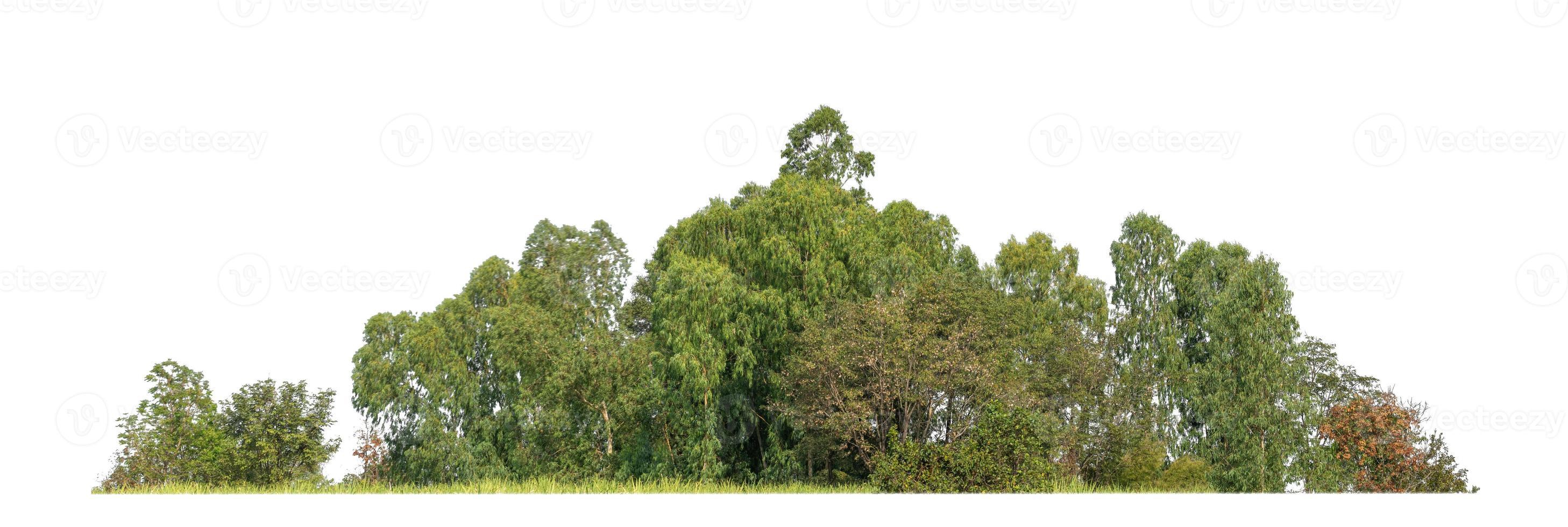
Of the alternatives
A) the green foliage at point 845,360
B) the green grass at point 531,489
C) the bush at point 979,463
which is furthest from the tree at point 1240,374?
the green grass at point 531,489

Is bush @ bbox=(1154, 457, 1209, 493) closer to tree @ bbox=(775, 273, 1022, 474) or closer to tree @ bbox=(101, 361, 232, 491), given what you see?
tree @ bbox=(775, 273, 1022, 474)

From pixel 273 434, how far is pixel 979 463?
2440cm

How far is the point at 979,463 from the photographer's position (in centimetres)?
3095

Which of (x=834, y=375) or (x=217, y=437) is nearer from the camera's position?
(x=834, y=375)

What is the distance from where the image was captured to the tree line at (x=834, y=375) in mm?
35031

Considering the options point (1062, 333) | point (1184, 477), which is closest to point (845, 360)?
point (1062, 333)

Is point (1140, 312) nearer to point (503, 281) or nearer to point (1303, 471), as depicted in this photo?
point (1303, 471)

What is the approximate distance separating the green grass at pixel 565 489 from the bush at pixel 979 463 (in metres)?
0.74

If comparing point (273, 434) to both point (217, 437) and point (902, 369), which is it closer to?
point (217, 437)

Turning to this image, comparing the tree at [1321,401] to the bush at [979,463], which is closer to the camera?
the bush at [979,463]

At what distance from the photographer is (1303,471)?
4219 cm

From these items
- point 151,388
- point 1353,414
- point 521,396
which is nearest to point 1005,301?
point 1353,414

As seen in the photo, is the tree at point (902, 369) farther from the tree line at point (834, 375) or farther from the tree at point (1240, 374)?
the tree at point (1240, 374)

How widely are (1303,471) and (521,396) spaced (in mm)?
29518
